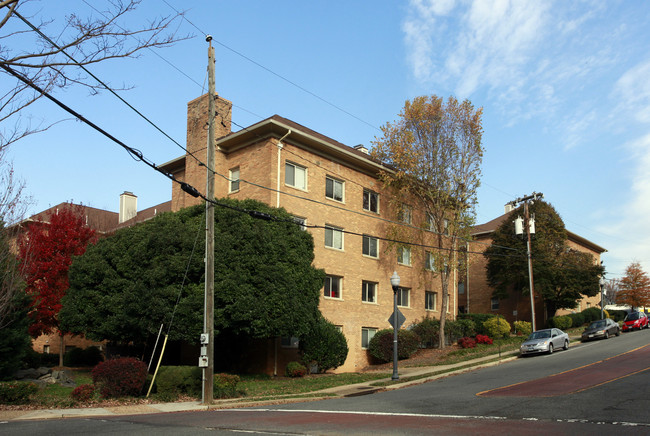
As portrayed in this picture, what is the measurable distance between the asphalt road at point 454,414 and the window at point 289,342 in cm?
894

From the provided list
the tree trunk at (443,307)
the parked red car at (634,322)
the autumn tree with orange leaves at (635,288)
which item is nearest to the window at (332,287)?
the tree trunk at (443,307)

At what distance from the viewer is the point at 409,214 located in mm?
36500

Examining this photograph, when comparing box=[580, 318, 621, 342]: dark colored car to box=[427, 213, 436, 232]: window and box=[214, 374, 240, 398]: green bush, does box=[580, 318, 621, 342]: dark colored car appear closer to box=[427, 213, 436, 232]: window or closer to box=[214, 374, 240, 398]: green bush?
box=[427, 213, 436, 232]: window

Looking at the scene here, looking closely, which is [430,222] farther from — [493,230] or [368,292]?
[493,230]

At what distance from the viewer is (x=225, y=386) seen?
1906 cm

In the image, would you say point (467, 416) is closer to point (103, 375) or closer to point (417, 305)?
point (103, 375)

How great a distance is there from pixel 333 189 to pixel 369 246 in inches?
175

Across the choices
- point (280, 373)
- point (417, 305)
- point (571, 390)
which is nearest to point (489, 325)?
point (417, 305)

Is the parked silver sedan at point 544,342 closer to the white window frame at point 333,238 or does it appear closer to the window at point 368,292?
the window at point 368,292

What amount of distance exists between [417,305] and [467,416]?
81.8 feet

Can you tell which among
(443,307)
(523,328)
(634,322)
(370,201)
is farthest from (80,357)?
(634,322)

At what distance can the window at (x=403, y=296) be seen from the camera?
35875mm

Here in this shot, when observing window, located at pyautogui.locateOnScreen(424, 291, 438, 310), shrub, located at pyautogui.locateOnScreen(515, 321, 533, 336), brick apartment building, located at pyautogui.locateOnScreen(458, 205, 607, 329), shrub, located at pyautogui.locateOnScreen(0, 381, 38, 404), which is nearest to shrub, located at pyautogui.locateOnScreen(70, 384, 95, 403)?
shrub, located at pyautogui.locateOnScreen(0, 381, 38, 404)

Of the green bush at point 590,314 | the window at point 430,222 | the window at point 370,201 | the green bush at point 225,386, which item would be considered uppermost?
the window at point 370,201
